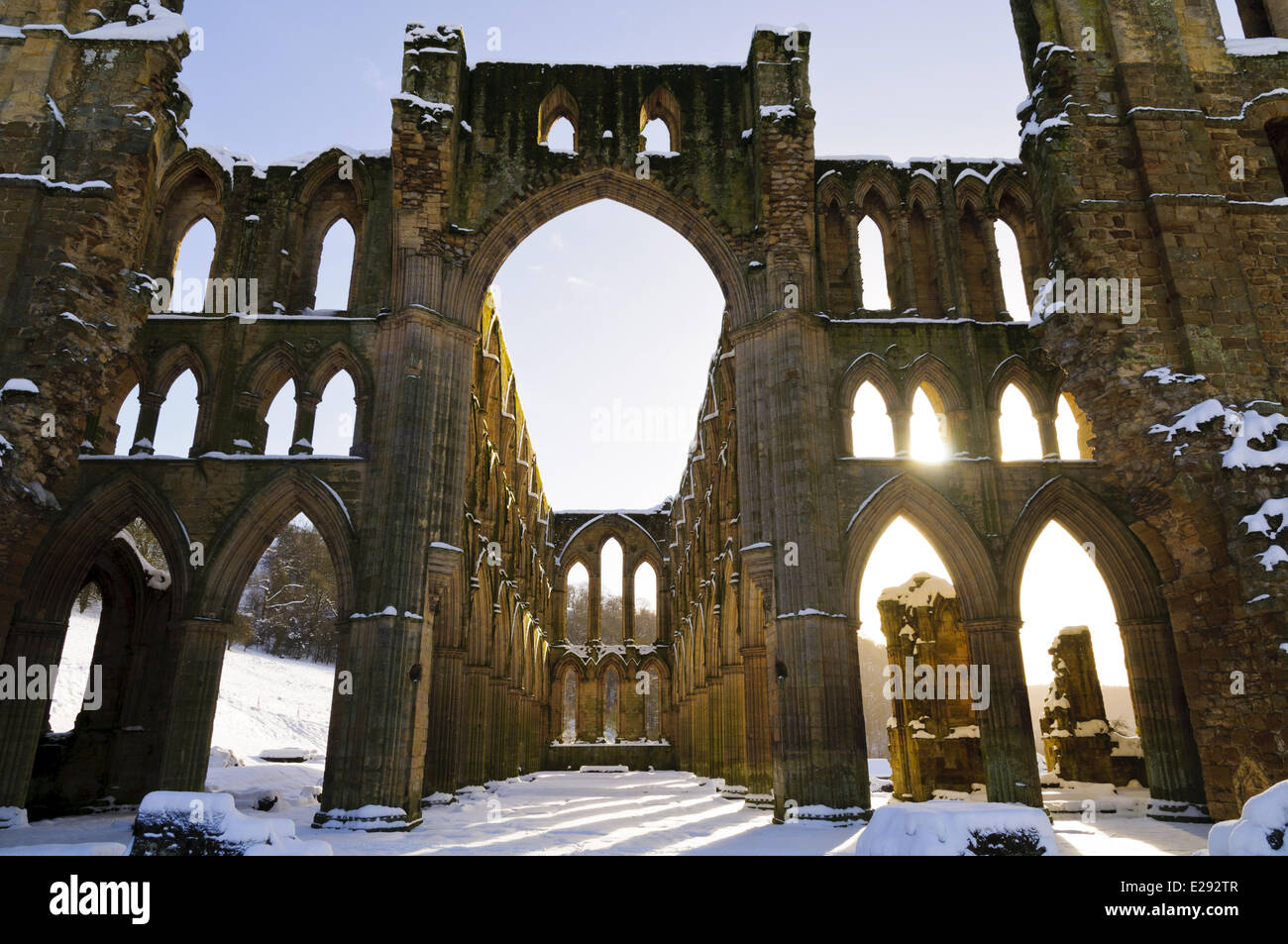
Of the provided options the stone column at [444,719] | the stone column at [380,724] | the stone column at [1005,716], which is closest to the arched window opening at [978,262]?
the stone column at [1005,716]

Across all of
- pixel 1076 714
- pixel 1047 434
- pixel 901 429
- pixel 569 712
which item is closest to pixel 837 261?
pixel 901 429

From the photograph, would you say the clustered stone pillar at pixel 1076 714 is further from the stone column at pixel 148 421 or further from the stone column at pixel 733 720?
the stone column at pixel 148 421

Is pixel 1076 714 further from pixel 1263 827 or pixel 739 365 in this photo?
pixel 1263 827

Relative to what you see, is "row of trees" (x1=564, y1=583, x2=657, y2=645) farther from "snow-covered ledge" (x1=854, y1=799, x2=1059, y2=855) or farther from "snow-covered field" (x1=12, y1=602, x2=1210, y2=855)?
"snow-covered ledge" (x1=854, y1=799, x2=1059, y2=855)

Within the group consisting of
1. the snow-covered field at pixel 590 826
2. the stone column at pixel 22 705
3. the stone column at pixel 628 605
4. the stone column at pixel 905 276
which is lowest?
the snow-covered field at pixel 590 826

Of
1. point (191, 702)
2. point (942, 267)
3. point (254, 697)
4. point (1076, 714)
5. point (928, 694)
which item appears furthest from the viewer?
point (254, 697)

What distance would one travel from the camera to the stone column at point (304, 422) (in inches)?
555

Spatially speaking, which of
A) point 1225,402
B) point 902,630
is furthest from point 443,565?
point 1225,402

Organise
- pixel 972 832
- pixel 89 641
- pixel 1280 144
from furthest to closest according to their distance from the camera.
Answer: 1. pixel 89 641
2. pixel 1280 144
3. pixel 972 832

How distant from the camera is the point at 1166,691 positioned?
13555mm

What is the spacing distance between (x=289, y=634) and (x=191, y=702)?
126ft

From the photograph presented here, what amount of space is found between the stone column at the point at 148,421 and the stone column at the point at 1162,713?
17421 mm

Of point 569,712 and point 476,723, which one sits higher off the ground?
point 569,712

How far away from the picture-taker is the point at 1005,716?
13281 mm
